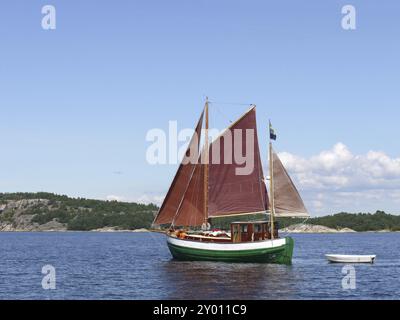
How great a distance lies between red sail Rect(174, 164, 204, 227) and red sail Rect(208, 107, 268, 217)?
1.27 metres

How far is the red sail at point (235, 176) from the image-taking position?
66.2m

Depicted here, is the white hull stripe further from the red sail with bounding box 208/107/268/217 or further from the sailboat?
the red sail with bounding box 208/107/268/217

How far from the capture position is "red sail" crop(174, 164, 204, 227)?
68.9 metres

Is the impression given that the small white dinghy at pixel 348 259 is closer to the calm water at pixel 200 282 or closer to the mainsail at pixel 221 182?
the calm water at pixel 200 282

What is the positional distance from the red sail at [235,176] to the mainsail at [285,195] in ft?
9.40

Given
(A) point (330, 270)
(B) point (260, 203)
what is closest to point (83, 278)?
(B) point (260, 203)

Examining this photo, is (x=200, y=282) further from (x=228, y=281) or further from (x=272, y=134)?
(x=272, y=134)

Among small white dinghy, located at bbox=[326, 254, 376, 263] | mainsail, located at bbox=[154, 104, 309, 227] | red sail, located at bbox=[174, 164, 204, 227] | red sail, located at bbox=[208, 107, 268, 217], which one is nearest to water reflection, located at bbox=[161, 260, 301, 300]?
red sail, located at bbox=[174, 164, 204, 227]

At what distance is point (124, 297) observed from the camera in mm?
42938

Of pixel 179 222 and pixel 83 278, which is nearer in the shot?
pixel 83 278

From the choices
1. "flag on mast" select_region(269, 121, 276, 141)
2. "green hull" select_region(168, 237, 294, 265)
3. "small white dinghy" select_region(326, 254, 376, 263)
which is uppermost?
"flag on mast" select_region(269, 121, 276, 141)
